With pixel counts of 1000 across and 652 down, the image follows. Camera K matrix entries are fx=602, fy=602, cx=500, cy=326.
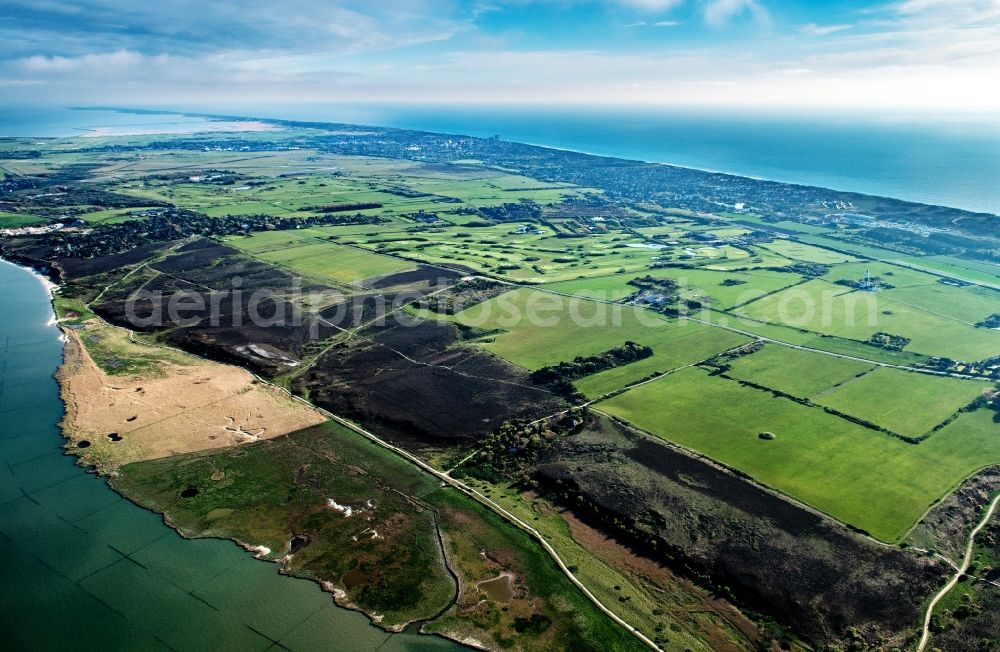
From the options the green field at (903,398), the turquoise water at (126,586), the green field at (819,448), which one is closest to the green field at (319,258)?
the green field at (819,448)

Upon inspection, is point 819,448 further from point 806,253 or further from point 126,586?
point 806,253

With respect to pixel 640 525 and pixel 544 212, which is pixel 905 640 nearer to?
pixel 640 525

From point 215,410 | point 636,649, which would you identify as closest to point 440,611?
point 636,649

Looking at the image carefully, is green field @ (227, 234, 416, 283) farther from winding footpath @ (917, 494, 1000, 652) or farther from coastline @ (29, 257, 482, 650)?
winding footpath @ (917, 494, 1000, 652)

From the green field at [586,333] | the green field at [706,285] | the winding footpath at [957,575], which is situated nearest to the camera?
the winding footpath at [957,575]

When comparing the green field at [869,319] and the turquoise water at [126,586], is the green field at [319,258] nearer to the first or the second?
the turquoise water at [126,586]

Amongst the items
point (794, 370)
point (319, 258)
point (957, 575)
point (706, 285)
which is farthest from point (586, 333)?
point (319, 258)
